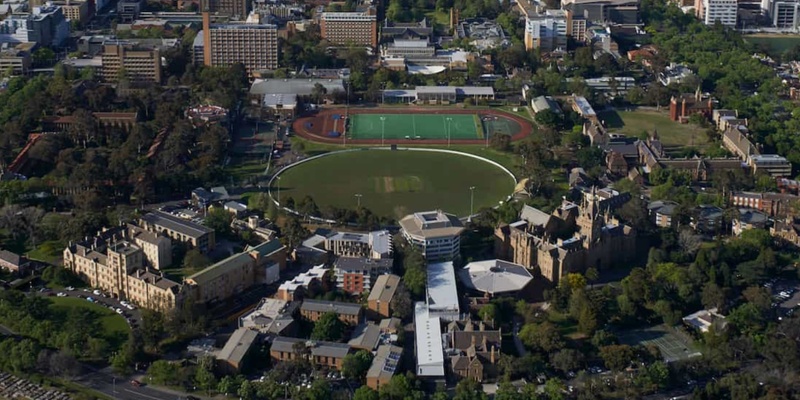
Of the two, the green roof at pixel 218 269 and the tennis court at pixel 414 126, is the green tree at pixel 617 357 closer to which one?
the green roof at pixel 218 269

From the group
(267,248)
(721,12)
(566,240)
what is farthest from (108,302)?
(721,12)

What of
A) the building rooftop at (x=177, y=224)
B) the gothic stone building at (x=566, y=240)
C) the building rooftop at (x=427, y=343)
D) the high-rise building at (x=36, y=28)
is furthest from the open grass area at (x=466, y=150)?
the high-rise building at (x=36, y=28)

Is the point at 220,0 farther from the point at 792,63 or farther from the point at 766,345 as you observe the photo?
the point at 766,345

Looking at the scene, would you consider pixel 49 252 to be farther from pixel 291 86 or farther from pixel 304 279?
pixel 291 86

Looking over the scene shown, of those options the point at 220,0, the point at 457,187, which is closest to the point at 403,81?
the point at 457,187

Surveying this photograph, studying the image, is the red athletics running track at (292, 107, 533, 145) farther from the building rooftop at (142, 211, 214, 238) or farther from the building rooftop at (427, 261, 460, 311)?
the building rooftop at (427, 261, 460, 311)
